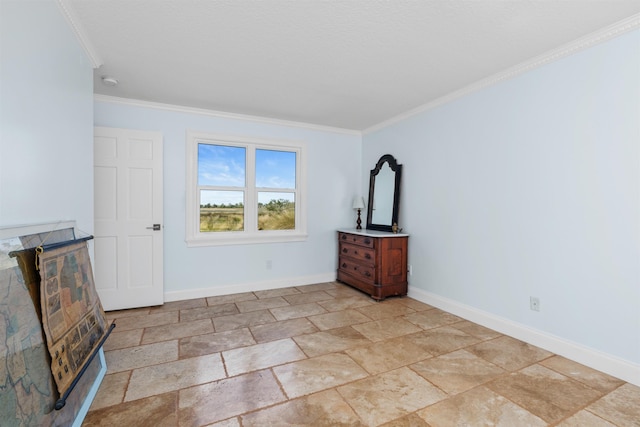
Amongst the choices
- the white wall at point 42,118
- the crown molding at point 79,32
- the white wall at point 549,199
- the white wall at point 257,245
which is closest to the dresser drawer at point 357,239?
the white wall at point 257,245

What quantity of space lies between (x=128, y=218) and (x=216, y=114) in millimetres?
1699

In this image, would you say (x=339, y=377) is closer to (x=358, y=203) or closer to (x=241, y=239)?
(x=241, y=239)

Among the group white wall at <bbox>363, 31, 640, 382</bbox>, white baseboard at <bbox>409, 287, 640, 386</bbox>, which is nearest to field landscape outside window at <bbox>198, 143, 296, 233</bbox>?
white wall at <bbox>363, 31, 640, 382</bbox>

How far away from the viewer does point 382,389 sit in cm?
201

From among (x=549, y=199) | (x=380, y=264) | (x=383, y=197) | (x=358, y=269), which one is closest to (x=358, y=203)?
(x=383, y=197)

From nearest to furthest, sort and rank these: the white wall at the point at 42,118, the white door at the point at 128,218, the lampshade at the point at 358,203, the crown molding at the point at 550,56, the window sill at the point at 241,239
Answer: the white wall at the point at 42,118 < the crown molding at the point at 550,56 < the white door at the point at 128,218 < the window sill at the point at 241,239 < the lampshade at the point at 358,203

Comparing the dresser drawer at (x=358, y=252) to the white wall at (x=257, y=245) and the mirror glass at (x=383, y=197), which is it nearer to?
the white wall at (x=257, y=245)

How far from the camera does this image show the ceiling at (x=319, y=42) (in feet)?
6.47

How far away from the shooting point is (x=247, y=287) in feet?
→ 13.9

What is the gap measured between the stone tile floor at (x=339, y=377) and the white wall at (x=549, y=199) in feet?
1.30

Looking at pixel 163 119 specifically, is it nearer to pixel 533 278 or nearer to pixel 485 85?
pixel 485 85

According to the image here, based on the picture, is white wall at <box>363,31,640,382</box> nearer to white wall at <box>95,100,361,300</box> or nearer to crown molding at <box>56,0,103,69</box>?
white wall at <box>95,100,361,300</box>

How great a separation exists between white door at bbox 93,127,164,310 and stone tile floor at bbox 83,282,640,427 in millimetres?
383

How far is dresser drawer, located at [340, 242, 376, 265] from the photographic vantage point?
13.1ft
